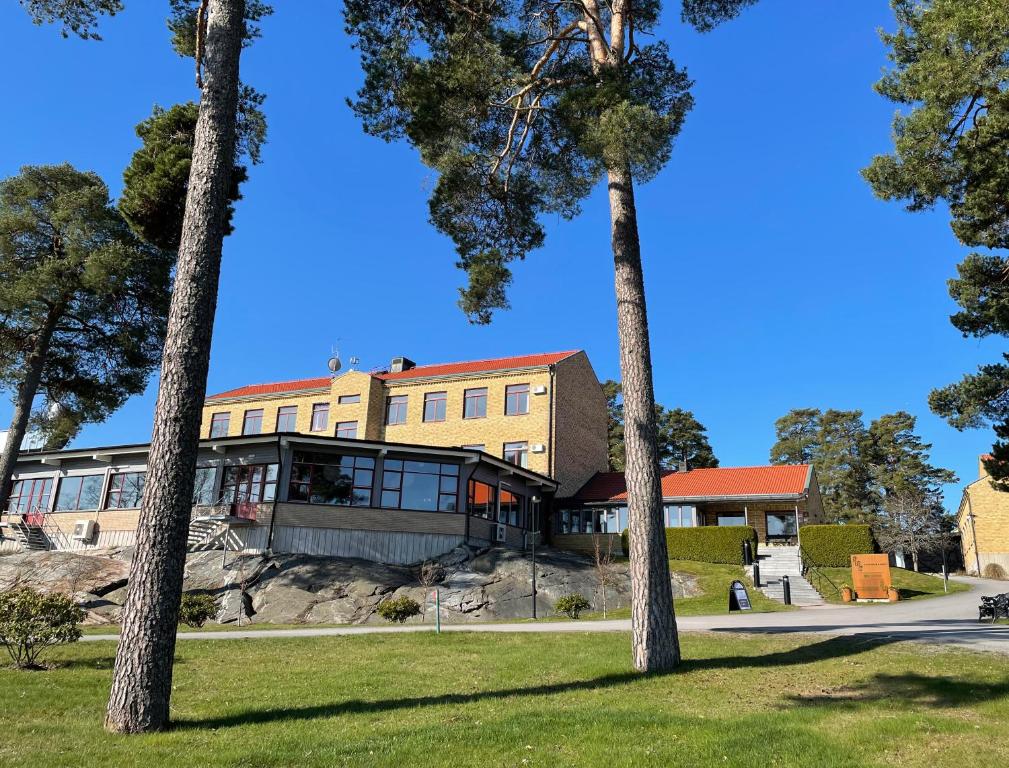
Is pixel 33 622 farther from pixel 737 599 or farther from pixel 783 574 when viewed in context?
pixel 783 574

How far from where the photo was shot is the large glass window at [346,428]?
3806 centimetres

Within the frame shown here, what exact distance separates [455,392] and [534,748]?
1251 inches

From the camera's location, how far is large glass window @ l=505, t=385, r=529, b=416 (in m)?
35.7

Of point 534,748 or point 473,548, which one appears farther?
point 473,548

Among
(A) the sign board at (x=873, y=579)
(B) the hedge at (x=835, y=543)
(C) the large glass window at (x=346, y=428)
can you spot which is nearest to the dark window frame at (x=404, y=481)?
(C) the large glass window at (x=346, y=428)

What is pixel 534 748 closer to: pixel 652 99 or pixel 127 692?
pixel 127 692

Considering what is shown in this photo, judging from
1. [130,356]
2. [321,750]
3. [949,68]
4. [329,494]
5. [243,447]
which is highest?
[949,68]

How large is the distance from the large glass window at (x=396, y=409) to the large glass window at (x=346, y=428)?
1858 mm

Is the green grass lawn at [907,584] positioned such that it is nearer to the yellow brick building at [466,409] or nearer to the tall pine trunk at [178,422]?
the yellow brick building at [466,409]

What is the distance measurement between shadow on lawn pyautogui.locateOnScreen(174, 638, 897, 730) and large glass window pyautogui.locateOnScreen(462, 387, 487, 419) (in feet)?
84.5

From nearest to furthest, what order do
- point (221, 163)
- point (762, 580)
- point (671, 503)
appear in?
point (221, 163), point (762, 580), point (671, 503)

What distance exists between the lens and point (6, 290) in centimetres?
2334

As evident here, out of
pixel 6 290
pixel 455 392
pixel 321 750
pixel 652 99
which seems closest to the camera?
pixel 321 750

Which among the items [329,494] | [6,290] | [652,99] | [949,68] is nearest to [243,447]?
[329,494]
